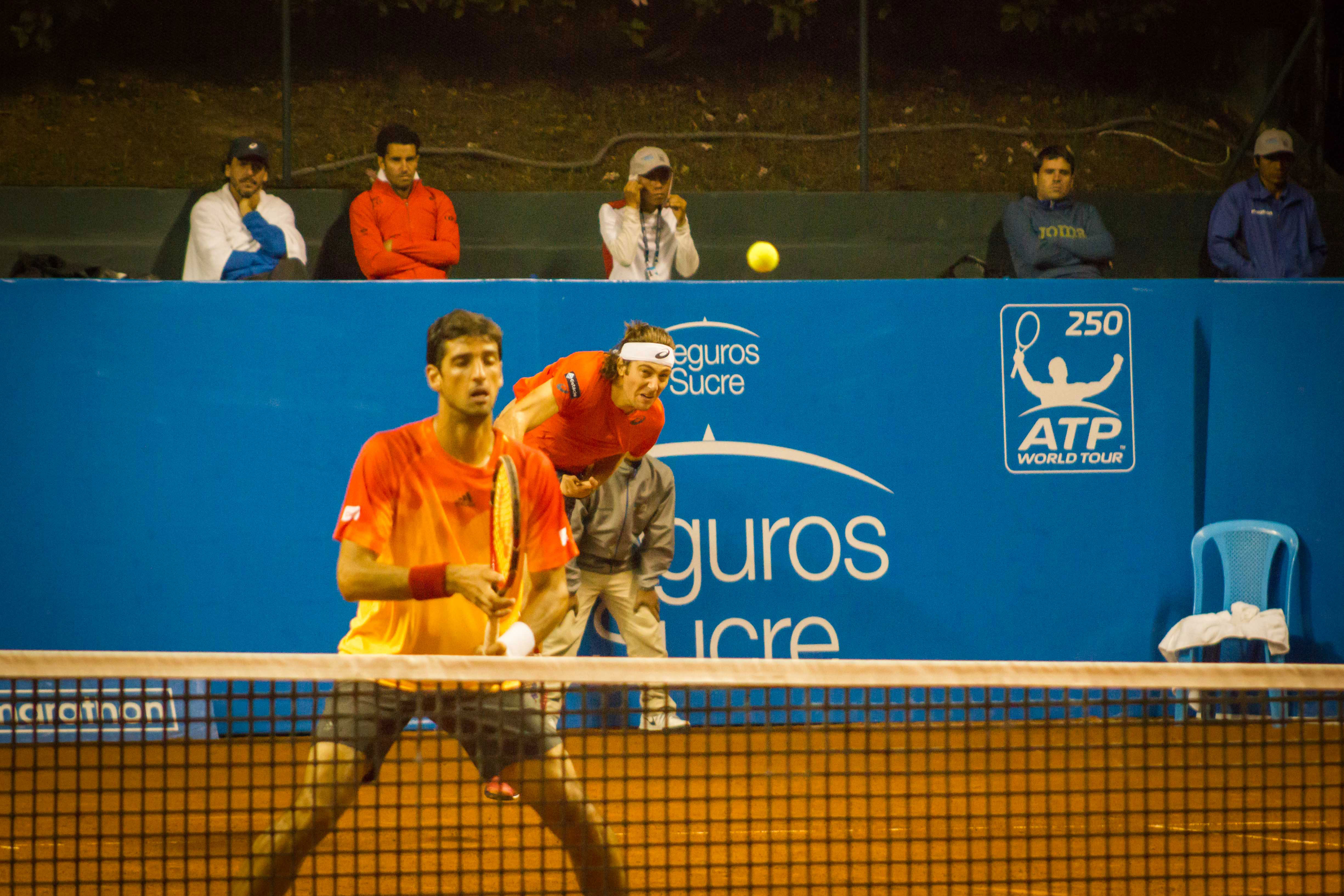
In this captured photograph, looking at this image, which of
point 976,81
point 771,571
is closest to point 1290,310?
point 771,571

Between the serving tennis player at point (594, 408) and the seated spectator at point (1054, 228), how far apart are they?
9.01 ft

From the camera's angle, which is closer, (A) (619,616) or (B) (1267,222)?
(A) (619,616)

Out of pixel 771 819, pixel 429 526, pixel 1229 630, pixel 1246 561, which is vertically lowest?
pixel 771 819

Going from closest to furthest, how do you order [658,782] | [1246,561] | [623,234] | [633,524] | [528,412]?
1. [528,412]
2. [658,782]
3. [633,524]
4. [1246,561]
5. [623,234]

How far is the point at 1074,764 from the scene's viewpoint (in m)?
6.08

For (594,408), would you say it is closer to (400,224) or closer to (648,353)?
(648,353)

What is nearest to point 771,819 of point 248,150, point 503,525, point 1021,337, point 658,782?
point 503,525

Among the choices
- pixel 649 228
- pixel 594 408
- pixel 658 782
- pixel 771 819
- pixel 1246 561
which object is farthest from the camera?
pixel 649 228

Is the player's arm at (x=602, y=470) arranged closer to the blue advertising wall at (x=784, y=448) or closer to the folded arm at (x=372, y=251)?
the blue advertising wall at (x=784, y=448)

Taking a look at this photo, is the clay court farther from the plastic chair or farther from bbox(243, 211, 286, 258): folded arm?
bbox(243, 211, 286, 258): folded arm

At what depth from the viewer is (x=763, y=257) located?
800 centimetres

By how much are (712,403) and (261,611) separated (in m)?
2.49

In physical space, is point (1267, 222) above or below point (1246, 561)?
above

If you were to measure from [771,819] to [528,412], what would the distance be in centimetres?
261
